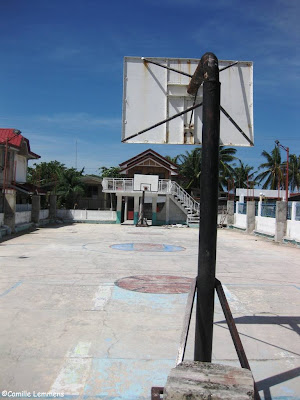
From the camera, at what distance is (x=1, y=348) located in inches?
199

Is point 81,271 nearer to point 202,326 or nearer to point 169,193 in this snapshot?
point 202,326

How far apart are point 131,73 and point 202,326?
3.38 metres

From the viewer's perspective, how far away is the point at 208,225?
3.73 metres

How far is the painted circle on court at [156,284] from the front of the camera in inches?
339

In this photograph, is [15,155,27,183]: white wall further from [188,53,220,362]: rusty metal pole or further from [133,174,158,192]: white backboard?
[188,53,220,362]: rusty metal pole

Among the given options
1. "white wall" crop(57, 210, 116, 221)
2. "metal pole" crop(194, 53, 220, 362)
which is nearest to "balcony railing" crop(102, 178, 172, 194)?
"white wall" crop(57, 210, 116, 221)

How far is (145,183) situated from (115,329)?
25.8 m

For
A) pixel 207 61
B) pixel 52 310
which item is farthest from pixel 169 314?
pixel 207 61

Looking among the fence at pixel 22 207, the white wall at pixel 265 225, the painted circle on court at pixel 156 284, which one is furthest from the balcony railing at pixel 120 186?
the painted circle on court at pixel 156 284

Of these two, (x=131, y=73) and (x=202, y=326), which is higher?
(x=131, y=73)

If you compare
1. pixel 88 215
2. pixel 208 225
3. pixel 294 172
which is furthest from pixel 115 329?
pixel 294 172

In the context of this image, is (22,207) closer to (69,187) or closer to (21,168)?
(21,168)

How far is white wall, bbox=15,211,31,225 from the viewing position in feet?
77.6

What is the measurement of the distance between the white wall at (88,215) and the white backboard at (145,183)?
4.04m
